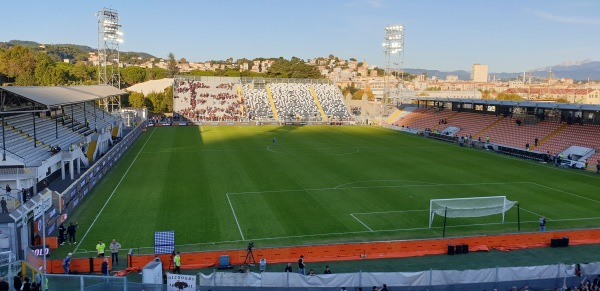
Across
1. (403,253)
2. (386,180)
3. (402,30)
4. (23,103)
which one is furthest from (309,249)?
(402,30)

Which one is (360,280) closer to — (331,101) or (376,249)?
(376,249)

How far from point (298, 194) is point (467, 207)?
973cm

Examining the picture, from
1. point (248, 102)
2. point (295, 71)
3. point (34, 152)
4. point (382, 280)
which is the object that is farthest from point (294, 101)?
point (382, 280)

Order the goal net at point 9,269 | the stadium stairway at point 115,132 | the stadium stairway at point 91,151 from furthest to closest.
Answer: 1. the stadium stairway at point 115,132
2. the stadium stairway at point 91,151
3. the goal net at point 9,269

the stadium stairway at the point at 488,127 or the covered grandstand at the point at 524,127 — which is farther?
the stadium stairway at the point at 488,127

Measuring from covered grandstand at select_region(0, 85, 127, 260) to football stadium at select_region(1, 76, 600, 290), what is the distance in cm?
11

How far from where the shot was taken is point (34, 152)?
2830 centimetres

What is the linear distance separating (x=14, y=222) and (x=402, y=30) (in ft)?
230

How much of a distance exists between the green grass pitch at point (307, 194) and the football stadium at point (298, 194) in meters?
0.13

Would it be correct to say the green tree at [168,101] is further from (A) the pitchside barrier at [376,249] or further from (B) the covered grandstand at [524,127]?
(A) the pitchside barrier at [376,249]

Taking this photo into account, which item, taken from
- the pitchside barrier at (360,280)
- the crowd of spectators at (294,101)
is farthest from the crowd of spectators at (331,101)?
the pitchside barrier at (360,280)

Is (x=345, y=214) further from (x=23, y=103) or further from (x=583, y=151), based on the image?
(x=583, y=151)

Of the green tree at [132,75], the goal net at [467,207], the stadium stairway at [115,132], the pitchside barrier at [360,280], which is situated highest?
the green tree at [132,75]

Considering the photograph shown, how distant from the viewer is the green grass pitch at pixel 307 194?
21.2 m
